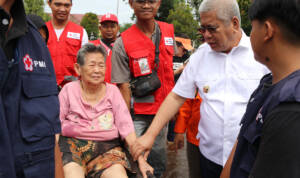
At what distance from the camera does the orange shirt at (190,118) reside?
277 centimetres

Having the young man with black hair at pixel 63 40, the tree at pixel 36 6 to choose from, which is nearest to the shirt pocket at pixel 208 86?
the young man with black hair at pixel 63 40

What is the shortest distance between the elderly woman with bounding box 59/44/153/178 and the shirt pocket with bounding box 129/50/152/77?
1.13 ft

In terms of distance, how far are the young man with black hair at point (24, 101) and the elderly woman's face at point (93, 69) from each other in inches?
60.7

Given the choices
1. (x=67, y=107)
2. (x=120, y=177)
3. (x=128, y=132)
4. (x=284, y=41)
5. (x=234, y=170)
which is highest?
(x=284, y=41)

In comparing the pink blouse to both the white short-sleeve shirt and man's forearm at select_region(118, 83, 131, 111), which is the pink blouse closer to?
man's forearm at select_region(118, 83, 131, 111)

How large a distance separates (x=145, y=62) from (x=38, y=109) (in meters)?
2.00

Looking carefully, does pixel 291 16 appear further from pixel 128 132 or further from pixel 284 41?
pixel 128 132

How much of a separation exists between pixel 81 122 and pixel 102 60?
683 millimetres

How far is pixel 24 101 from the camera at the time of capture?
107 cm

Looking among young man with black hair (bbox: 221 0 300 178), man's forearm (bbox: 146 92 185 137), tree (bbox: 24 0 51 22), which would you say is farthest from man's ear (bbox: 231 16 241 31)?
tree (bbox: 24 0 51 22)

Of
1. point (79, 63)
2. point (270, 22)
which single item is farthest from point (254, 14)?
point (79, 63)

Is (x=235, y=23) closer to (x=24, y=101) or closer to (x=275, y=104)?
(x=275, y=104)

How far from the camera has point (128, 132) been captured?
102 inches

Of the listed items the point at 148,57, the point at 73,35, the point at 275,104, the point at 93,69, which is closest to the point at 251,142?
the point at 275,104
